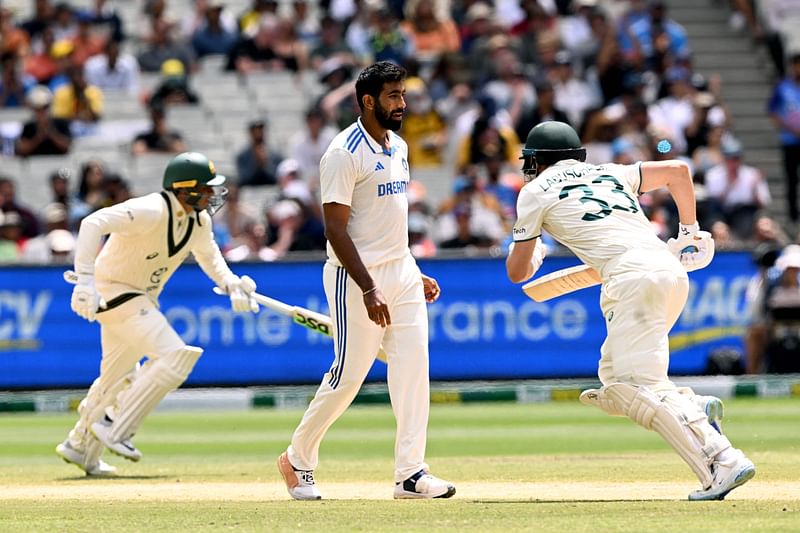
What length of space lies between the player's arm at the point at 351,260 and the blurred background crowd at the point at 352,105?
8839 millimetres

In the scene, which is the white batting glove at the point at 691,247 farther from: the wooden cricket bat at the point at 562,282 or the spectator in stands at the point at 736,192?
the spectator in stands at the point at 736,192

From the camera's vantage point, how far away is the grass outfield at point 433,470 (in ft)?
23.0

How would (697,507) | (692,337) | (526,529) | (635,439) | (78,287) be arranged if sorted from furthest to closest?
1. (692,337)
2. (635,439)
3. (78,287)
4. (697,507)
5. (526,529)

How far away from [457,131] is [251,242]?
3.59 m

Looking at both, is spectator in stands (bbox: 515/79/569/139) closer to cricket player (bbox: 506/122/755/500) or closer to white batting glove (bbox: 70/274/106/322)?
white batting glove (bbox: 70/274/106/322)

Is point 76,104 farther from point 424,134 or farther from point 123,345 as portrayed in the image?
point 123,345

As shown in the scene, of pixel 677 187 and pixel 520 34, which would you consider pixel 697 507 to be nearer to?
pixel 677 187

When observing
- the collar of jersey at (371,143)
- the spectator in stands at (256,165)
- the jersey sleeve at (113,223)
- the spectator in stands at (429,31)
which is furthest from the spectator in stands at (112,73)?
the collar of jersey at (371,143)

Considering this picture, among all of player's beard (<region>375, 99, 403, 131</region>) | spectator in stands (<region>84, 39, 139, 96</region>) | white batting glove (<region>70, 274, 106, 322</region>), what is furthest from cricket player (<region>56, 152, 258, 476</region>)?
spectator in stands (<region>84, 39, 139, 96</region>)

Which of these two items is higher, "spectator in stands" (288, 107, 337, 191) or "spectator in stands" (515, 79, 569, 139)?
"spectator in stands" (515, 79, 569, 139)

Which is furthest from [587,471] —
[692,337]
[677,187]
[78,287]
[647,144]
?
[647,144]

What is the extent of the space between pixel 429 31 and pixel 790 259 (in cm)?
682

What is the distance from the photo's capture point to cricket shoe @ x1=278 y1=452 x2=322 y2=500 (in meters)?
8.50

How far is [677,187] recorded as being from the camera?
823cm
